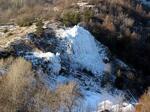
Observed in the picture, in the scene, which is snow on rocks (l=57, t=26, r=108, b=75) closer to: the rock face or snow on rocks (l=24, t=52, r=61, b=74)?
the rock face

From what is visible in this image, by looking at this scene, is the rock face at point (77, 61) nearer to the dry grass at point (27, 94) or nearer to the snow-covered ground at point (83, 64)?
the snow-covered ground at point (83, 64)

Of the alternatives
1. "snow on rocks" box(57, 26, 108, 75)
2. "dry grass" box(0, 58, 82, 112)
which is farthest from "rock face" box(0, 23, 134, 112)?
"dry grass" box(0, 58, 82, 112)

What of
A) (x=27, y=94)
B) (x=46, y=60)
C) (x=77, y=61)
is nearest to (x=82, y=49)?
(x=77, y=61)

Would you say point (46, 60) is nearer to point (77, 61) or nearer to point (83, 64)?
point (77, 61)

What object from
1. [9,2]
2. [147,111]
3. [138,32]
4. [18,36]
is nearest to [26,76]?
[147,111]

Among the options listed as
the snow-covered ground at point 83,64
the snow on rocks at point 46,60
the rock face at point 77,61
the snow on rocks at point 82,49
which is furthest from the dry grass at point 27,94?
the snow on rocks at point 82,49

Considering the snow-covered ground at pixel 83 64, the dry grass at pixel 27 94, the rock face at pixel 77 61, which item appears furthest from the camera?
the rock face at pixel 77 61
